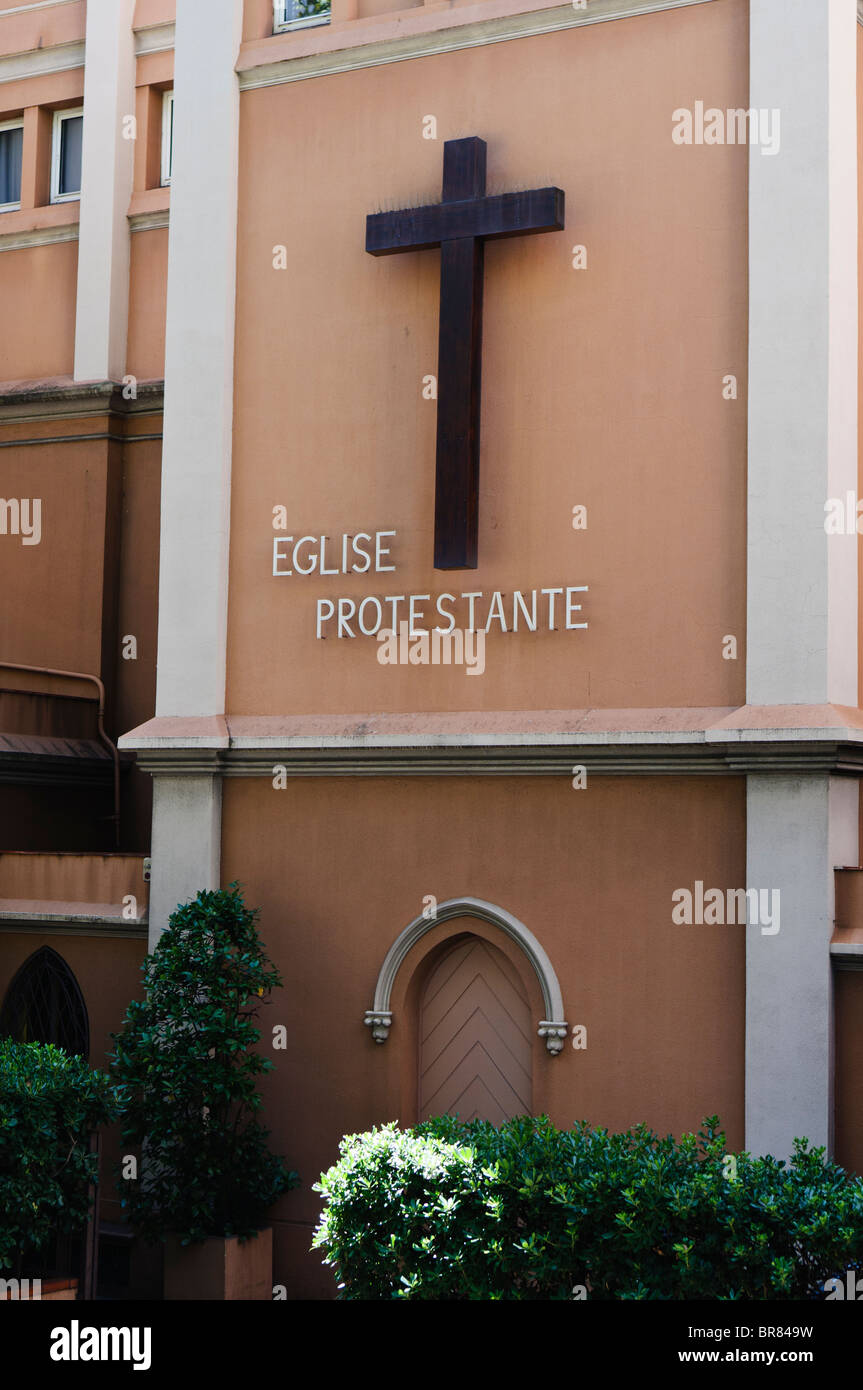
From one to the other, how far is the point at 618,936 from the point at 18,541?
9.70 meters

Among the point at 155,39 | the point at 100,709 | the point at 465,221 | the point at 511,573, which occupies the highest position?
the point at 155,39

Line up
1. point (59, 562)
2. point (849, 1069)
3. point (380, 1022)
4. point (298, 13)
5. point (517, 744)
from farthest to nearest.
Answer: point (59, 562) → point (298, 13) → point (380, 1022) → point (517, 744) → point (849, 1069)

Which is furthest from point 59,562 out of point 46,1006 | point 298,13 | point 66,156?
point 298,13

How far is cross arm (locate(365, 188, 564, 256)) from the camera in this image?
12.3 meters

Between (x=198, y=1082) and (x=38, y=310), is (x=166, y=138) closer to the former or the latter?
(x=38, y=310)

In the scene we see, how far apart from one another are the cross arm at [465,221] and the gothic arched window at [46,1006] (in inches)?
268

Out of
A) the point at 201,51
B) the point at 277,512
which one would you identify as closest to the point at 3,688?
the point at 277,512

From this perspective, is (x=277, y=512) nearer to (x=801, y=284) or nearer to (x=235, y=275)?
(x=235, y=275)

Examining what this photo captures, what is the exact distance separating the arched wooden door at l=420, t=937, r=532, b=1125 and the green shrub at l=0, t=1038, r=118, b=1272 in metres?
2.52

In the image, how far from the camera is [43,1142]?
1087 centimetres

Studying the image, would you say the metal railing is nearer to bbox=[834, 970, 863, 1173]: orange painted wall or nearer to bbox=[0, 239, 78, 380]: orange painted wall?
bbox=[0, 239, 78, 380]: orange painted wall

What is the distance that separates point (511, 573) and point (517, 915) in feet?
8.35

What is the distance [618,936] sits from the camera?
38.9 feet

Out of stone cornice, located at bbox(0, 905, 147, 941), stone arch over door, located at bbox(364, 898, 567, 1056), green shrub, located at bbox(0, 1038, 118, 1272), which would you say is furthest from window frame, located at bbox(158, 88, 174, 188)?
green shrub, located at bbox(0, 1038, 118, 1272)
